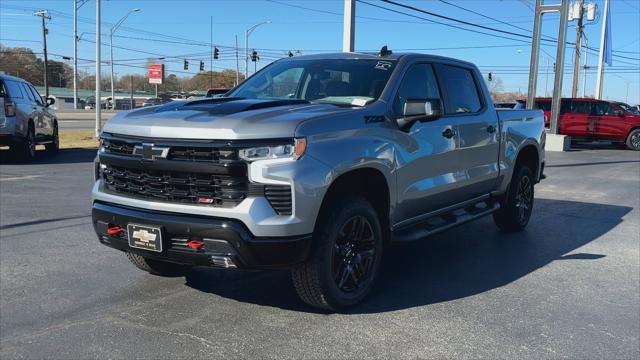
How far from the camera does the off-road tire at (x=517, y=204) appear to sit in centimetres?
690

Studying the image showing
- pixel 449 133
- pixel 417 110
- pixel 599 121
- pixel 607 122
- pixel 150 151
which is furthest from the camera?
pixel 599 121

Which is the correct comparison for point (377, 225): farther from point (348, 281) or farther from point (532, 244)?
point (532, 244)

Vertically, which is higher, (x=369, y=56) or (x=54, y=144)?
(x=369, y=56)

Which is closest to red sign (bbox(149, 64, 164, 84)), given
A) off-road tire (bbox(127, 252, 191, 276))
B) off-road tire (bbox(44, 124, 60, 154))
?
off-road tire (bbox(44, 124, 60, 154))

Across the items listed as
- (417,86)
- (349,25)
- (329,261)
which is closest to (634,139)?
(349,25)

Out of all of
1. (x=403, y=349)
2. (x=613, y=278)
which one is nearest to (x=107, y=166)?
(x=403, y=349)

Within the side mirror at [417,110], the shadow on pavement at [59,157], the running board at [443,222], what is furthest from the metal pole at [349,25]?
the side mirror at [417,110]

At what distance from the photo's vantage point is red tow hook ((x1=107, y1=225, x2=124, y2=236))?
3939mm

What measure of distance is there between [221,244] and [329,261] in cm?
77

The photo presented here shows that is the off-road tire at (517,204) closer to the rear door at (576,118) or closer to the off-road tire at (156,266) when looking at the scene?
the off-road tire at (156,266)

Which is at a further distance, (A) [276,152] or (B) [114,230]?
(B) [114,230]

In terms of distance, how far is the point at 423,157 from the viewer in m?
4.84

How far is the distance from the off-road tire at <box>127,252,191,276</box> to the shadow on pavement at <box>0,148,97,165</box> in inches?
402

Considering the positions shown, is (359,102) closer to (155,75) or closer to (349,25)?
(349,25)
